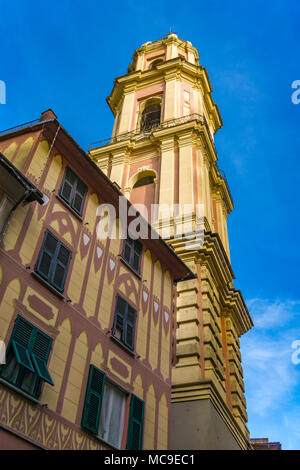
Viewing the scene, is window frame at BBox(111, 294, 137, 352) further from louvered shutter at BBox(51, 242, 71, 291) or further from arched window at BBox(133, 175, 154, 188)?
arched window at BBox(133, 175, 154, 188)

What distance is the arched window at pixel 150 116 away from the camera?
34.6m

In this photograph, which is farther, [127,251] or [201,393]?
[201,393]

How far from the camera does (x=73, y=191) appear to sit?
1370cm

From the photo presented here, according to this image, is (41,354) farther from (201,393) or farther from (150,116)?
(150,116)

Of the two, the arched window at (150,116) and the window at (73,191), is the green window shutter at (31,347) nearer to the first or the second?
the window at (73,191)

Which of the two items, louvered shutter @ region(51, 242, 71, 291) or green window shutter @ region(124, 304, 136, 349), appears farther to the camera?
green window shutter @ region(124, 304, 136, 349)

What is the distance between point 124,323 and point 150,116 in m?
25.1

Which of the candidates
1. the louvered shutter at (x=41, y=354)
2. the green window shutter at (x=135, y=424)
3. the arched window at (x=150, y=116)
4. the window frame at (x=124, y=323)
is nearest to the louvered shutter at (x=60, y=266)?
the louvered shutter at (x=41, y=354)

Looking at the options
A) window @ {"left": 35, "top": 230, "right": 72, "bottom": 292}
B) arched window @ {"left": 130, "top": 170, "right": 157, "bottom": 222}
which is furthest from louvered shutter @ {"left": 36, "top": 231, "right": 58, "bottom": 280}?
arched window @ {"left": 130, "top": 170, "right": 157, "bottom": 222}

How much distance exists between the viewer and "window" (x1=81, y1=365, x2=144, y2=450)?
1104 cm

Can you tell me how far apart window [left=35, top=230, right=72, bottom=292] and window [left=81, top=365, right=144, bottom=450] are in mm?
2298

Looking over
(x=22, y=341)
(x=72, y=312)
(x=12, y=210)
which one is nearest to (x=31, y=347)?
(x=22, y=341)
